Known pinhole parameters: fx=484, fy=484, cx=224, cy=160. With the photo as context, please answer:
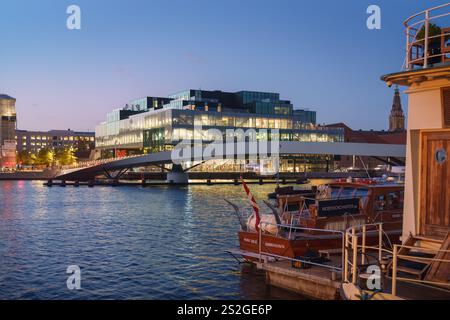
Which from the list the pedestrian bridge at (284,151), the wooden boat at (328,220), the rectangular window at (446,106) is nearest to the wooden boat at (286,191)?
the pedestrian bridge at (284,151)

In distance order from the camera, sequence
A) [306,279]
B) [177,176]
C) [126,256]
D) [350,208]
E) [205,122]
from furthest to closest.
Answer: [205,122] < [177,176] < [126,256] < [350,208] < [306,279]

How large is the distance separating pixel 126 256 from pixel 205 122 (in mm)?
107792

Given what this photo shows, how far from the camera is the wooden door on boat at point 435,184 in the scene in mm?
13734

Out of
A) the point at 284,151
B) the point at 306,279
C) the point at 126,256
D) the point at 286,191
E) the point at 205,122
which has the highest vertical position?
the point at 205,122

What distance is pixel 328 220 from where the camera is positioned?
2072 centimetres

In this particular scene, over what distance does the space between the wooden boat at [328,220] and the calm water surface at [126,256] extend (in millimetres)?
1798

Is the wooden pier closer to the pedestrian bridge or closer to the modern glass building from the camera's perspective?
the pedestrian bridge

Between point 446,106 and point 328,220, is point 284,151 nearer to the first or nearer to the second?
point 328,220

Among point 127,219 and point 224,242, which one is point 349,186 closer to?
point 224,242

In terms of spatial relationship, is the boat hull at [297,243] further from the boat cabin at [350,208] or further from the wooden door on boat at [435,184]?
the wooden door on boat at [435,184]

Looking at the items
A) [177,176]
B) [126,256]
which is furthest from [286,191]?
[177,176]

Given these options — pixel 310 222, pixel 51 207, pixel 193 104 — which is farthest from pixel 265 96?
pixel 310 222

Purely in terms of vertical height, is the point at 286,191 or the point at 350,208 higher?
the point at 350,208

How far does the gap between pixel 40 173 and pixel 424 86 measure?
128m
